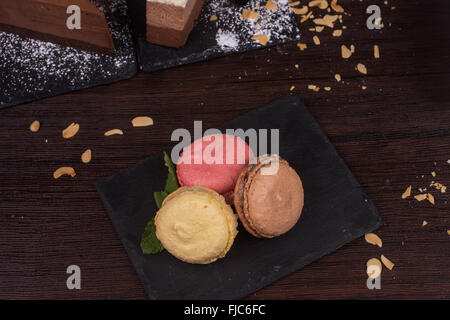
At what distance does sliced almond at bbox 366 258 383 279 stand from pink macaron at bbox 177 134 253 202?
1.11ft

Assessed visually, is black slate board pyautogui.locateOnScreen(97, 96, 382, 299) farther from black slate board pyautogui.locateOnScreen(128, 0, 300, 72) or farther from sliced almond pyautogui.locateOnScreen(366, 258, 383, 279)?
black slate board pyautogui.locateOnScreen(128, 0, 300, 72)

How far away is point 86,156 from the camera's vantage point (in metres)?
1.14

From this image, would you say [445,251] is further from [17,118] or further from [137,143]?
[17,118]

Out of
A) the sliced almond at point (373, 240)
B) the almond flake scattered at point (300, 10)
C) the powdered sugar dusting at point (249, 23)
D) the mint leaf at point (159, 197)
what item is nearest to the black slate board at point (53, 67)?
the powdered sugar dusting at point (249, 23)

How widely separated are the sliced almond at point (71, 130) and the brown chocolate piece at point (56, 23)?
0.21 m

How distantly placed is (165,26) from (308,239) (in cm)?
63

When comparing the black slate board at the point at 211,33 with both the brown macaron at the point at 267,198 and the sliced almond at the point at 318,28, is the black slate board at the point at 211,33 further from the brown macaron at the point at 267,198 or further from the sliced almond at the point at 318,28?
the brown macaron at the point at 267,198

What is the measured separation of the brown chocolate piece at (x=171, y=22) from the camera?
1142 millimetres

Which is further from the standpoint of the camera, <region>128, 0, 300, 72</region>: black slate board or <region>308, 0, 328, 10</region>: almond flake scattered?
<region>308, 0, 328, 10</region>: almond flake scattered

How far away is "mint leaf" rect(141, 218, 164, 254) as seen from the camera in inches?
40.0

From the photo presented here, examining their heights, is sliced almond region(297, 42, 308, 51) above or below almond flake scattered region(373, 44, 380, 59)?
above

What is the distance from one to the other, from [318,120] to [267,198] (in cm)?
34

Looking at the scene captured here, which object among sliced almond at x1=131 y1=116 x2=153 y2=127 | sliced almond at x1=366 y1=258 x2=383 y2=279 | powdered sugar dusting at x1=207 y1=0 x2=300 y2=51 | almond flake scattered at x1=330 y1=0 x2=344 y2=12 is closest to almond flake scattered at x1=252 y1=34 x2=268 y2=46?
powdered sugar dusting at x1=207 y1=0 x2=300 y2=51

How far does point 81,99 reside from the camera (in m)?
1.21
